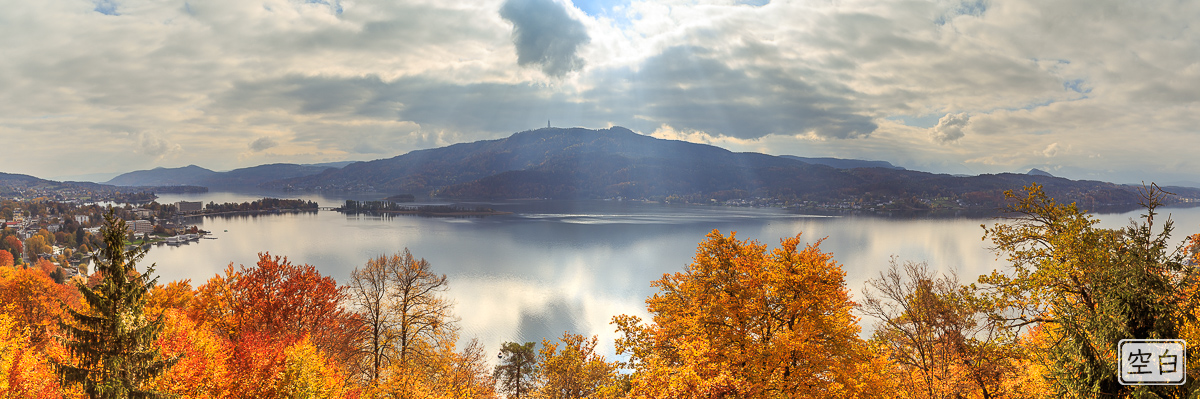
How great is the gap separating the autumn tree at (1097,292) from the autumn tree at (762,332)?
9.68 feet

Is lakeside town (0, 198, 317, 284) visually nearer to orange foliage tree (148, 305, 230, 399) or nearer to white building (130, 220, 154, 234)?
white building (130, 220, 154, 234)

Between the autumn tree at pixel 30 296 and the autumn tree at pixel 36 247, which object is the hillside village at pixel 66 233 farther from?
the autumn tree at pixel 30 296

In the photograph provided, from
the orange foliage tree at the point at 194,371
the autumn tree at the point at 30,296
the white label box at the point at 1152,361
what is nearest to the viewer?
the white label box at the point at 1152,361

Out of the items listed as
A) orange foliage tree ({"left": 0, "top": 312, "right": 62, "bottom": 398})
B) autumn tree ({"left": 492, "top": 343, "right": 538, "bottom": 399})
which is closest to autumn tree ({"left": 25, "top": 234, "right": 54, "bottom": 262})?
orange foliage tree ({"left": 0, "top": 312, "right": 62, "bottom": 398})

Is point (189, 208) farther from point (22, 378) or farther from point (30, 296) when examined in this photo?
point (22, 378)

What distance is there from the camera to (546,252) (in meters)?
75.0

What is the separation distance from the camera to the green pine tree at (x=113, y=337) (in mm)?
8719

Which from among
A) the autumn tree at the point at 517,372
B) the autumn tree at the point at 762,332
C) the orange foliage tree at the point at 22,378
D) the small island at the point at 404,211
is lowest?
the autumn tree at the point at 517,372

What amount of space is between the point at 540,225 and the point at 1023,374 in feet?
348

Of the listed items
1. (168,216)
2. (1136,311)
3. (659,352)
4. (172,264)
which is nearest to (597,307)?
(659,352)

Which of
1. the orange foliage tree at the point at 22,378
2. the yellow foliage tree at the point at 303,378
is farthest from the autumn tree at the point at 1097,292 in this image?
the orange foliage tree at the point at 22,378

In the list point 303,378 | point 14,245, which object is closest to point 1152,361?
point 303,378

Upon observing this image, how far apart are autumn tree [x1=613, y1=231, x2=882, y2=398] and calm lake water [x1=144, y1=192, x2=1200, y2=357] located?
14561mm

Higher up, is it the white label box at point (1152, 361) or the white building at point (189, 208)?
the white label box at point (1152, 361)
